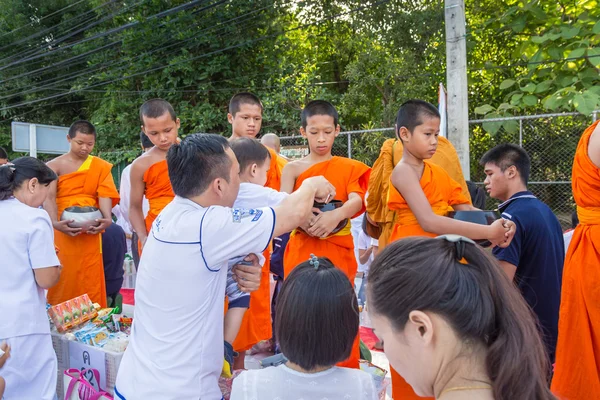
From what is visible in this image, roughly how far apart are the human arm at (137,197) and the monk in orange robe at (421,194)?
6.50 ft

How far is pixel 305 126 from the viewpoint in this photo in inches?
132

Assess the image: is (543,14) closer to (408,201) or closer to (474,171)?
(474,171)

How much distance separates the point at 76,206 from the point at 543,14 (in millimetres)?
6321

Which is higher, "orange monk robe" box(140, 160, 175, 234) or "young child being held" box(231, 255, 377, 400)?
"orange monk robe" box(140, 160, 175, 234)

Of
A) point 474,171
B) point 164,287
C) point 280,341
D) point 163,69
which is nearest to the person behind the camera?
point 280,341

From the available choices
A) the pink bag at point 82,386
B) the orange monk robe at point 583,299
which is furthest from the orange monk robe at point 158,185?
the orange monk robe at point 583,299

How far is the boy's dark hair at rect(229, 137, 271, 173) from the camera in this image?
8.93ft

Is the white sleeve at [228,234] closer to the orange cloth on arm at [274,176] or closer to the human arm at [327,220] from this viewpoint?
the human arm at [327,220]

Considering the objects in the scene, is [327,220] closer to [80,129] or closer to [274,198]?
[274,198]

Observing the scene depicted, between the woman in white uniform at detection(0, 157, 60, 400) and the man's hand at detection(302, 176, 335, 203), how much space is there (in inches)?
61.8

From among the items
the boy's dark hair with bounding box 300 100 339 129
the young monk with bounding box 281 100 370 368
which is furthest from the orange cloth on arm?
the boy's dark hair with bounding box 300 100 339 129

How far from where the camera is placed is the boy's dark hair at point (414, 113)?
276cm

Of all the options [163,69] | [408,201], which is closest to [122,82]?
[163,69]

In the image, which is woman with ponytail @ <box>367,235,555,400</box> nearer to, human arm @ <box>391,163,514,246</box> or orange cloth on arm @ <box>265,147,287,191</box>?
human arm @ <box>391,163,514,246</box>
